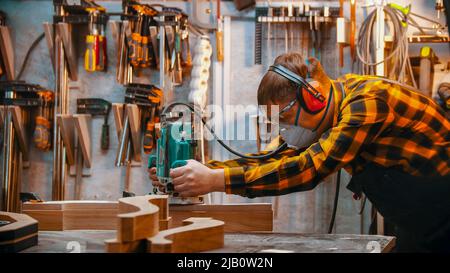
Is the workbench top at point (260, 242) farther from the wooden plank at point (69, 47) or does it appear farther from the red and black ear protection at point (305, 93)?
the wooden plank at point (69, 47)

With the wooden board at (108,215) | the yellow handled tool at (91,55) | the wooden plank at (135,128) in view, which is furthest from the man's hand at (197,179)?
the yellow handled tool at (91,55)

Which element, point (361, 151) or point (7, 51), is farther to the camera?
point (7, 51)

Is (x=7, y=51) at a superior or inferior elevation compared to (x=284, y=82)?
superior

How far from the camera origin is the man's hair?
2.36 m

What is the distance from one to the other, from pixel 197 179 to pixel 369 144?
0.59 metres

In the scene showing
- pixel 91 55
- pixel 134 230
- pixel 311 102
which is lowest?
pixel 134 230

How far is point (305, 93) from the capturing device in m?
2.33

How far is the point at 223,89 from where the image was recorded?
4371 millimetres

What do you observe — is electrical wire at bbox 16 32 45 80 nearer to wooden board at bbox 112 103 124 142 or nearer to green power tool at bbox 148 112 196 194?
wooden board at bbox 112 103 124 142

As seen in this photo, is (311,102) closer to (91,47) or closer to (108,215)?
(108,215)

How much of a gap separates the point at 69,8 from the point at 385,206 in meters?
2.65

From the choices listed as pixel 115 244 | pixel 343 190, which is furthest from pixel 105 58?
pixel 115 244

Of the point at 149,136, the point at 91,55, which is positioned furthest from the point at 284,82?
the point at 91,55

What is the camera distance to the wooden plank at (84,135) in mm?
4297
